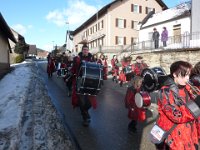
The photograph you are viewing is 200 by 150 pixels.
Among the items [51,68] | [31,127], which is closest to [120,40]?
[51,68]

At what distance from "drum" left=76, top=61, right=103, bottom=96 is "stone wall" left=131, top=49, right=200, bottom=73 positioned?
37.0ft

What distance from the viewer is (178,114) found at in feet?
10.0

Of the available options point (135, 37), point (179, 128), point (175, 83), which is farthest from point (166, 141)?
point (135, 37)

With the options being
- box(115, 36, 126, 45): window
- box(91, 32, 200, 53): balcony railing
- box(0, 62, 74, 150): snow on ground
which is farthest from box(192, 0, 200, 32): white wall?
box(115, 36, 126, 45): window

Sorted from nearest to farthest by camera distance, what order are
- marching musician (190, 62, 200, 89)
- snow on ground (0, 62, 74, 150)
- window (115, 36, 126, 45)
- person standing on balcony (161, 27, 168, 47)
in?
marching musician (190, 62, 200, 89), snow on ground (0, 62, 74, 150), person standing on balcony (161, 27, 168, 47), window (115, 36, 126, 45)

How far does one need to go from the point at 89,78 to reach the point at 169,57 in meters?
13.9

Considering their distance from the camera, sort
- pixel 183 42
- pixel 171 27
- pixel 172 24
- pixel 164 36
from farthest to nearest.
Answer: pixel 171 27
pixel 172 24
pixel 164 36
pixel 183 42

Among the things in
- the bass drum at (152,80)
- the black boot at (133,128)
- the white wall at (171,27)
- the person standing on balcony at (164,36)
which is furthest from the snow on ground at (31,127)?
the white wall at (171,27)

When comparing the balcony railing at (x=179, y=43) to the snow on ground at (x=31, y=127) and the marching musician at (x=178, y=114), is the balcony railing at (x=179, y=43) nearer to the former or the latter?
the snow on ground at (x=31, y=127)

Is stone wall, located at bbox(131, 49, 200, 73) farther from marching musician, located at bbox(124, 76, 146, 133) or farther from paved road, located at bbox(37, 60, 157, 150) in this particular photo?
marching musician, located at bbox(124, 76, 146, 133)

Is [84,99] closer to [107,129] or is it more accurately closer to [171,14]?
[107,129]

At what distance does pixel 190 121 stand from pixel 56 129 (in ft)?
13.3

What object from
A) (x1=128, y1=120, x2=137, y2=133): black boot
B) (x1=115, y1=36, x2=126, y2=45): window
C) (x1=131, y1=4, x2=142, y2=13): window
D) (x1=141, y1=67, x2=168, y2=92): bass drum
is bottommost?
(x1=128, y1=120, x2=137, y2=133): black boot

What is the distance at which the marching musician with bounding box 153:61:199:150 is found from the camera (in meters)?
3.06
